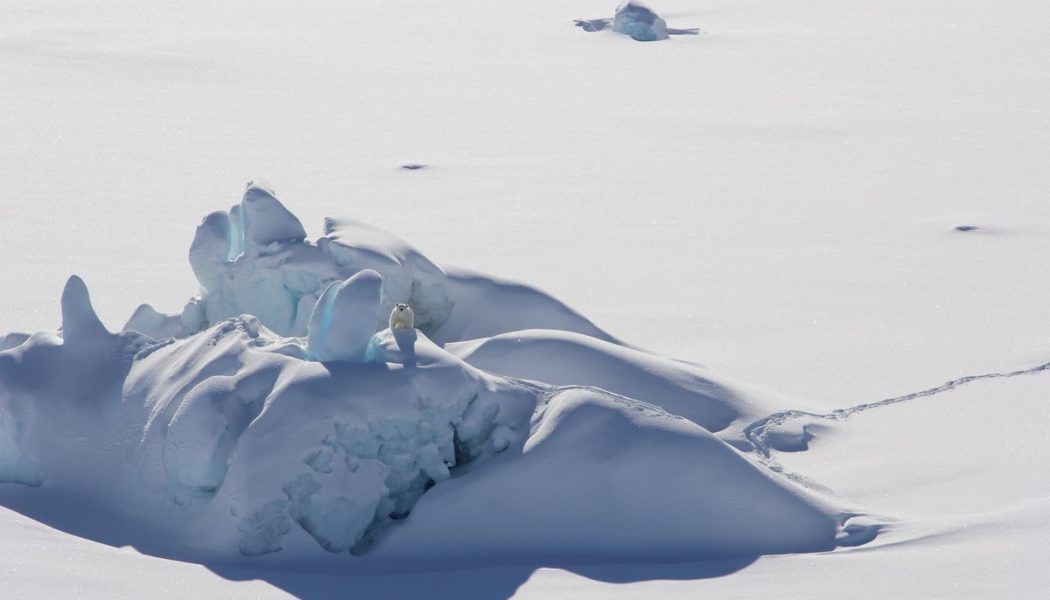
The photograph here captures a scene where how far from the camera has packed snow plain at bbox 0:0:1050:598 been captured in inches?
198

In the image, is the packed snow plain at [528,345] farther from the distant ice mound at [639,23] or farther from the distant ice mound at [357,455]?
the distant ice mound at [639,23]

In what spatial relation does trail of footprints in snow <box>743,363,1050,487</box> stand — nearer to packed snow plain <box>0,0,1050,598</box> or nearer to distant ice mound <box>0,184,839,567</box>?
packed snow plain <box>0,0,1050,598</box>

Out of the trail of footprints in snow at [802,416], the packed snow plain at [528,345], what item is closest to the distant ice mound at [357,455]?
the packed snow plain at [528,345]

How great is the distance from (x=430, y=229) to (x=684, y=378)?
16.0ft

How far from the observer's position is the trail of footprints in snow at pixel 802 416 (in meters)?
6.20

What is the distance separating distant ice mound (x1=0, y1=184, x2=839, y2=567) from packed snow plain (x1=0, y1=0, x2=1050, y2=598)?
0.01 m

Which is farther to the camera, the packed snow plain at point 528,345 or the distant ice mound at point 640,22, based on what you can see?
the distant ice mound at point 640,22

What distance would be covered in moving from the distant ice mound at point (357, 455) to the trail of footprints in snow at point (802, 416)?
787 millimetres

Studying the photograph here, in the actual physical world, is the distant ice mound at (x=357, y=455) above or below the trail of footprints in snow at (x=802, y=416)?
above

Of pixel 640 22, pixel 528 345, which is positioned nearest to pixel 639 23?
pixel 640 22

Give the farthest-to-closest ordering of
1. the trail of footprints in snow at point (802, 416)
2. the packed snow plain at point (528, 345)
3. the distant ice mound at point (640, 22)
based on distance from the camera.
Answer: the distant ice mound at point (640, 22) → the trail of footprints in snow at point (802, 416) → the packed snow plain at point (528, 345)

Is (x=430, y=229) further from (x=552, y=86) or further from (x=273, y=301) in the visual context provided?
(x=552, y=86)

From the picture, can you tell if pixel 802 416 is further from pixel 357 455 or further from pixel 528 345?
pixel 357 455

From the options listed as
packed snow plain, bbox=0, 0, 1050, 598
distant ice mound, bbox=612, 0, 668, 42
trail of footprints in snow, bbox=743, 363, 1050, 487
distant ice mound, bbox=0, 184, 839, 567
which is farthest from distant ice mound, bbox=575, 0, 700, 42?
distant ice mound, bbox=0, 184, 839, 567
